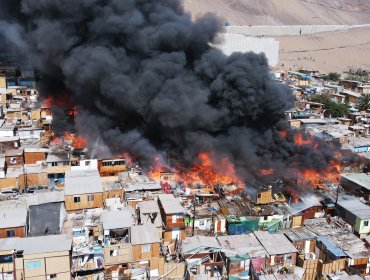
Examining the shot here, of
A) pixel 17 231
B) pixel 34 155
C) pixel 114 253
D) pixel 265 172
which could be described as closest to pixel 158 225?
pixel 114 253

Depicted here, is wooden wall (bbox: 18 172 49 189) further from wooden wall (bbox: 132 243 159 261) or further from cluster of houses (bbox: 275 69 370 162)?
cluster of houses (bbox: 275 69 370 162)

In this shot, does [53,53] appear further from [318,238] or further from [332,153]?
[318,238]

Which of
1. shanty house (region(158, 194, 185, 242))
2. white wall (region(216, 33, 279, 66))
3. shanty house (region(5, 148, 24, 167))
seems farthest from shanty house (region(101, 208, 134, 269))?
white wall (region(216, 33, 279, 66))

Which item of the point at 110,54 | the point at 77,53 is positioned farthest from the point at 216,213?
the point at 77,53

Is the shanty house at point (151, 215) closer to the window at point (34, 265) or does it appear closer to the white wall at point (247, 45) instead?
the window at point (34, 265)

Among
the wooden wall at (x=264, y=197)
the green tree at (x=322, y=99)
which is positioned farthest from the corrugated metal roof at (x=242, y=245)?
the green tree at (x=322, y=99)

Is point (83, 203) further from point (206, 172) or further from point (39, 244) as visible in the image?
point (206, 172)
